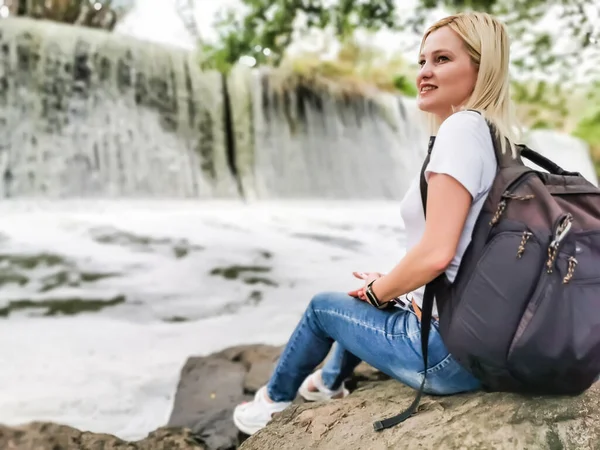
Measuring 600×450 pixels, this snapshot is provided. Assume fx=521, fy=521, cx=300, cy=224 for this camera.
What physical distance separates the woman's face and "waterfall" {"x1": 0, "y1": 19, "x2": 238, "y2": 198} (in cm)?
620

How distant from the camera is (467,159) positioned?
1.01 meters

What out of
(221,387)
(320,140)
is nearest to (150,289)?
(221,387)

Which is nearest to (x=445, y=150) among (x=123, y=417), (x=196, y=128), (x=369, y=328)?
(x=369, y=328)

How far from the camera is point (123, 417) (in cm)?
252

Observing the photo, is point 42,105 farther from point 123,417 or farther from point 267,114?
point 123,417

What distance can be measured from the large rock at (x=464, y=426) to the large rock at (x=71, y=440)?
0.63 metres

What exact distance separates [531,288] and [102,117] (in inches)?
271

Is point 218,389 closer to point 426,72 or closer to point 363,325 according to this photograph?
point 363,325

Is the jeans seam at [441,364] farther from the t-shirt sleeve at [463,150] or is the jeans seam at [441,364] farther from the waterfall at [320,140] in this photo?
the waterfall at [320,140]

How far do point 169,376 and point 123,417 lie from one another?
1.60ft

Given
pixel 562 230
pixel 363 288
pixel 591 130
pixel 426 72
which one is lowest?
pixel 591 130

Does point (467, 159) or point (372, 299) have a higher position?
point (467, 159)

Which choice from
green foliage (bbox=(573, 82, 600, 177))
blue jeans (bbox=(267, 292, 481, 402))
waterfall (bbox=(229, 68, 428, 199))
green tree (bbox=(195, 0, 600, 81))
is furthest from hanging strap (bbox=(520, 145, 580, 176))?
green foliage (bbox=(573, 82, 600, 177))

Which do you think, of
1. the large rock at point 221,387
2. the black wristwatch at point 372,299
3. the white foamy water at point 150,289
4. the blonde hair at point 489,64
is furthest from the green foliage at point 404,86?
the black wristwatch at point 372,299
